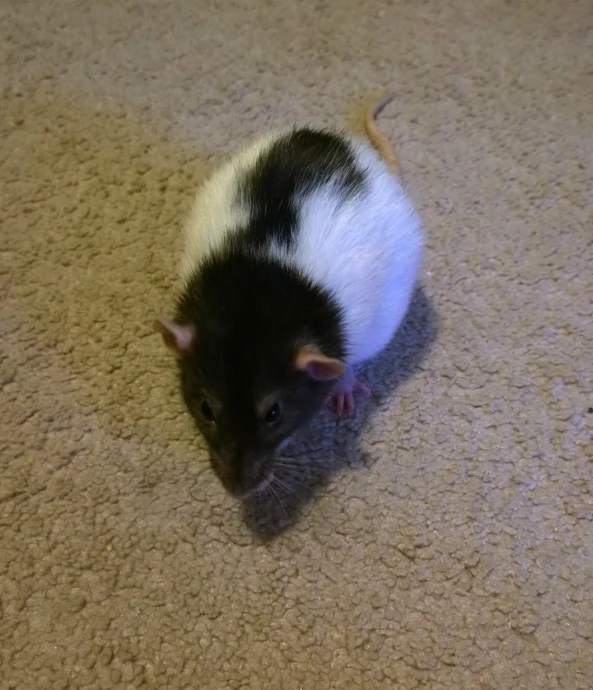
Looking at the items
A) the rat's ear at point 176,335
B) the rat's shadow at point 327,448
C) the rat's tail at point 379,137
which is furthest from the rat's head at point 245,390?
the rat's tail at point 379,137

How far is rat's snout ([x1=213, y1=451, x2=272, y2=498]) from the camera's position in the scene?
1.16 meters

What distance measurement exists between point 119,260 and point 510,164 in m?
0.98

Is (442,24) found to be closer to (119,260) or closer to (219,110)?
(219,110)

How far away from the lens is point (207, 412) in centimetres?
118

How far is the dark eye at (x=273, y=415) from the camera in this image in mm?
1156

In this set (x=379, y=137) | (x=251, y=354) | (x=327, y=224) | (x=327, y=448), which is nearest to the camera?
(x=251, y=354)

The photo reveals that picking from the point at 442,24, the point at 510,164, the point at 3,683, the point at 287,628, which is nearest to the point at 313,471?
the point at 287,628

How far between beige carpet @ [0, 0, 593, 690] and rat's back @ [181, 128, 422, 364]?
21cm

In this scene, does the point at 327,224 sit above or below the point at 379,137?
above

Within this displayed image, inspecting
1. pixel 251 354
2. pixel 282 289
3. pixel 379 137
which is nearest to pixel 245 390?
pixel 251 354

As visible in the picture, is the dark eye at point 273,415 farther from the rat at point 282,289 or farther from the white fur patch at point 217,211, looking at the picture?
the white fur patch at point 217,211

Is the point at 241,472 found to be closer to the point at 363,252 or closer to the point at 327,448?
the point at 327,448

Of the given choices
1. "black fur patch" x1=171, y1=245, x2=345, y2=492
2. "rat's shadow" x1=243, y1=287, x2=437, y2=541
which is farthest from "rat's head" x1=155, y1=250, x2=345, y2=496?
"rat's shadow" x1=243, y1=287, x2=437, y2=541

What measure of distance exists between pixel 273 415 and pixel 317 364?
12 cm
